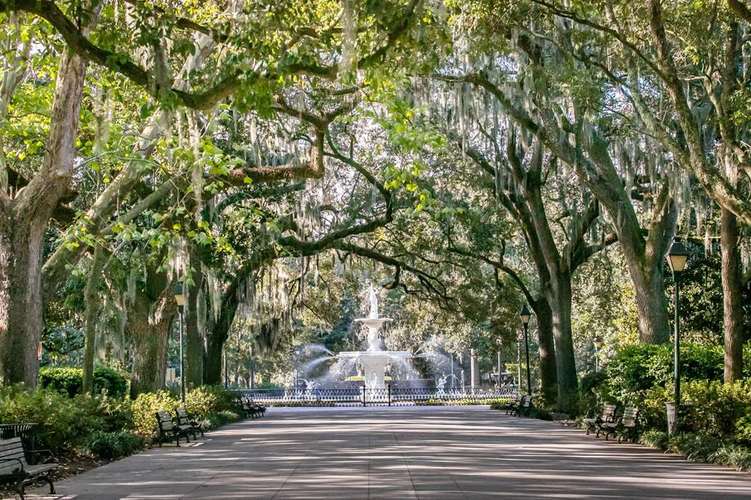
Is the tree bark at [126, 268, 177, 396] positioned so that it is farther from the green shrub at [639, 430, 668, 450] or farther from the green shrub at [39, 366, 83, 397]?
the green shrub at [639, 430, 668, 450]

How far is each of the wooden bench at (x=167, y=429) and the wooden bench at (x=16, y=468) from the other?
23.7 feet

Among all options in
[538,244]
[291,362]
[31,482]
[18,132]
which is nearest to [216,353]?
[538,244]

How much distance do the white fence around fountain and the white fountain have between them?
0.79 m

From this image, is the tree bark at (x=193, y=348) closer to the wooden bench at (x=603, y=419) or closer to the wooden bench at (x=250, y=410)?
the wooden bench at (x=250, y=410)

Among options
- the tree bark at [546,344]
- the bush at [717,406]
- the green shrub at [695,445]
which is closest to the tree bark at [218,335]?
the tree bark at [546,344]

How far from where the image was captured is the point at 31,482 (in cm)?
1187

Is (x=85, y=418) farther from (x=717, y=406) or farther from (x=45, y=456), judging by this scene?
(x=717, y=406)

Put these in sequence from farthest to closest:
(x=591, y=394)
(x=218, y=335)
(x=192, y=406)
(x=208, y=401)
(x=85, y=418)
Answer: (x=218, y=335) → (x=208, y=401) → (x=192, y=406) → (x=591, y=394) → (x=85, y=418)

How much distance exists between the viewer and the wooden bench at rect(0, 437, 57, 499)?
35.8 feet

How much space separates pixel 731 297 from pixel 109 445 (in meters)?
10.6

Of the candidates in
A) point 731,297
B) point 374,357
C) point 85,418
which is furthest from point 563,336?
point 374,357

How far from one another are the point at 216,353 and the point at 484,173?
10.5 meters

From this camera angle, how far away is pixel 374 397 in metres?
47.5

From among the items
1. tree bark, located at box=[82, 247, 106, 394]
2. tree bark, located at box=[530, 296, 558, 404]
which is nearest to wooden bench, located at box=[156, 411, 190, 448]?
tree bark, located at box=[82, 247, 106, 394]
